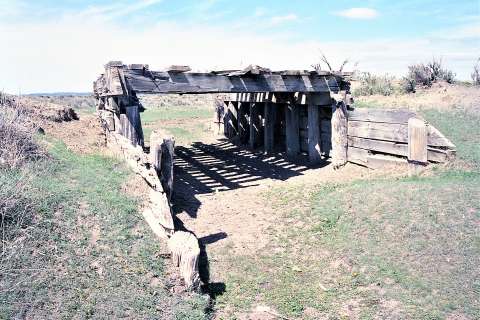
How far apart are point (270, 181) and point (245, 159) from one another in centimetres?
318

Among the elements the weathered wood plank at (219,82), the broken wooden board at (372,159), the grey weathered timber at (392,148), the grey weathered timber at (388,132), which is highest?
the weathered wood plank at (219,82)

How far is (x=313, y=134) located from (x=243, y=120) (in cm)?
522

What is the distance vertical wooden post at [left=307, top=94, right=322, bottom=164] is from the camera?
1216 cm

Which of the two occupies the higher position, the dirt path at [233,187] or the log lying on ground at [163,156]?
the log lying on ground at [163,156]

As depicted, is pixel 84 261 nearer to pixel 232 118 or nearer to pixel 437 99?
pixel 232 118

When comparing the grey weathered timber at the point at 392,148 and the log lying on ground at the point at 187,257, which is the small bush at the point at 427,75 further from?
the log lying on ground at the point at 187,257

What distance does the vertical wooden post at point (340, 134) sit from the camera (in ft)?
36.8

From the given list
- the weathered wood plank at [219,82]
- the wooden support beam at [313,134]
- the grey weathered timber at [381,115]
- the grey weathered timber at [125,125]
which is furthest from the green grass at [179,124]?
the grey weathered timber at [381,115]

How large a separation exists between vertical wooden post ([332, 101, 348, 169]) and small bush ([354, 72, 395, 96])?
7.06m

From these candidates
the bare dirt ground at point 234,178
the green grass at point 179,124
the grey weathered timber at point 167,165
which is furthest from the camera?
the green grass at point 179,124

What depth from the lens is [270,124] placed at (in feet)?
48.1

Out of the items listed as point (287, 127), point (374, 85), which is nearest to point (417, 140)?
point (287, 127)

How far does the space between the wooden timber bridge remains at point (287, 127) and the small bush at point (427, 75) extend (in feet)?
22.3

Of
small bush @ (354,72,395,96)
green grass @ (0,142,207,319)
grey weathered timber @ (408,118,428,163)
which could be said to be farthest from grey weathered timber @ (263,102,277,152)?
green grass @ (0,142,207,319)
